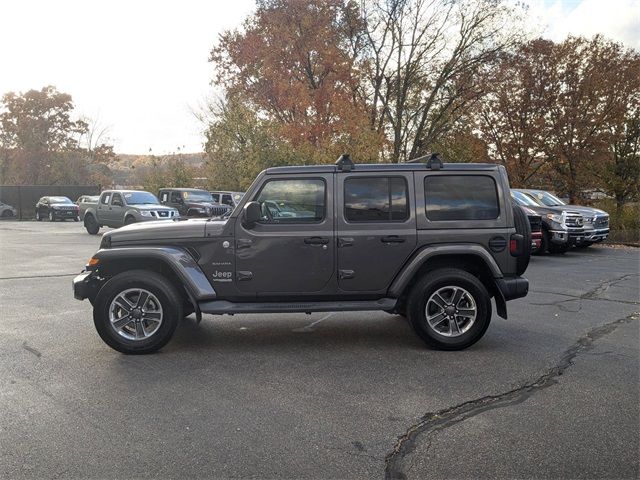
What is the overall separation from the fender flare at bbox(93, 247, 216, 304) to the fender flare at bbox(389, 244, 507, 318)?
188 cm

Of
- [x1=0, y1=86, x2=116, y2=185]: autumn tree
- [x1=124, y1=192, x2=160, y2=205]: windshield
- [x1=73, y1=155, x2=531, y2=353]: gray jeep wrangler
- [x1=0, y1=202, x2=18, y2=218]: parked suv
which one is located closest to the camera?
[x1=73, y1=155, x2=531, y2=353]: gray jeep wrangler

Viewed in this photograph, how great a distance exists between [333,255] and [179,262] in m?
1.54

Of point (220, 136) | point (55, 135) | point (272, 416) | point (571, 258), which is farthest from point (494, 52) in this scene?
point (55, 135)

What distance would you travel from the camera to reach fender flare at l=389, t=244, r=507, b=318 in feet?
18.5

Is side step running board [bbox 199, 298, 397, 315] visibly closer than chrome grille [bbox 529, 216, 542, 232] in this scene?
Yes

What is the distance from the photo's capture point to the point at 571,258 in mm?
14430

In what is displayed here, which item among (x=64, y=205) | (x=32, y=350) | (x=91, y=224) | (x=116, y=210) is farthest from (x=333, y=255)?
(x=64, y=205)

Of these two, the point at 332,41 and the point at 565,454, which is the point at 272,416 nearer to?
the point at 565,454

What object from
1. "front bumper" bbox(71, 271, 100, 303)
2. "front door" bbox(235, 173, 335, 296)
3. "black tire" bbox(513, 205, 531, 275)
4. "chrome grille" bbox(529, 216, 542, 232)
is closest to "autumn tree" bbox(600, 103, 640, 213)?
"chrome grille" bbox(529, 216, 542, 232)

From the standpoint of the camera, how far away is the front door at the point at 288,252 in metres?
5.65

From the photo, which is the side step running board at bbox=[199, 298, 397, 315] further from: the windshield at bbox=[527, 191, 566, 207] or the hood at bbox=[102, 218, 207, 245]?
the windshield at bbox=[527, 191, 566, 207]

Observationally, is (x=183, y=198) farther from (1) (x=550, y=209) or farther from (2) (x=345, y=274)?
(2) (x=345, y=274)

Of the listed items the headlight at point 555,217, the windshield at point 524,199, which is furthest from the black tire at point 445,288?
the windshield at point 524,199

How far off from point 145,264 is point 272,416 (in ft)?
8.34
